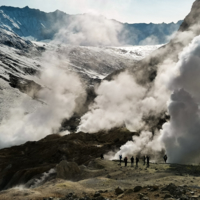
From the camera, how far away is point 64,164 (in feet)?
114

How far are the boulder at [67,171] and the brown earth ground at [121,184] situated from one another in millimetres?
→ 1070

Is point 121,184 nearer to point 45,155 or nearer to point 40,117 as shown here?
point 45,155

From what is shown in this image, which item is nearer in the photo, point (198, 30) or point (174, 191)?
point (174, 191)

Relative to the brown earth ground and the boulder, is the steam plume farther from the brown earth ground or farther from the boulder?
Answer: the brown earth ground

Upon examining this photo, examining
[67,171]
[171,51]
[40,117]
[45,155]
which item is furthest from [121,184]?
[40,117]

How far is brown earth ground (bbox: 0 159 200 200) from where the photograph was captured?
60.1 ft

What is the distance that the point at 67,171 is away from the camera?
33781 millimetres

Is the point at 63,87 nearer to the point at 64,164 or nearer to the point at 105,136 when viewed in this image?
the point at 105,136

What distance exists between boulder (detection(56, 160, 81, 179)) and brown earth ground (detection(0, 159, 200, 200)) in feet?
3.51

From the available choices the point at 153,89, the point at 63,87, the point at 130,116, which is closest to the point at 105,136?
the point at 130,116

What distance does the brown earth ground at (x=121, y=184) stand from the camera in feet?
60.1

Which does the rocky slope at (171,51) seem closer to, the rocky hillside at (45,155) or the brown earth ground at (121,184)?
the rocky hillside at (45,155)

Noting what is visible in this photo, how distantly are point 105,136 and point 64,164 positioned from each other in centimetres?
4369

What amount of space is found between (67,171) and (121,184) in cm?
1143
